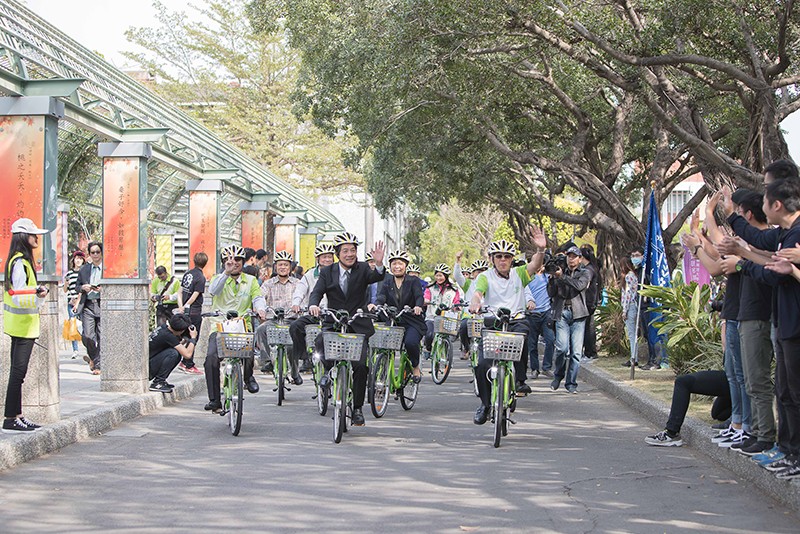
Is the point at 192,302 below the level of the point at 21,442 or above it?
above

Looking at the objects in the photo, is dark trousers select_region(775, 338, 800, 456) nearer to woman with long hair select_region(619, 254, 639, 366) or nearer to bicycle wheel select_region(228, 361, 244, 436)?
bicycle wheel select_region(228, 361, 244, 436)

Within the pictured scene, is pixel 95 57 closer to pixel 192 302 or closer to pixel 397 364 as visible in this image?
pixel 192 302

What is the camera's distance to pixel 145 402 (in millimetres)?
12836

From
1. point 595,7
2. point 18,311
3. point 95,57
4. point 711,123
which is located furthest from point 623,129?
point 18,311

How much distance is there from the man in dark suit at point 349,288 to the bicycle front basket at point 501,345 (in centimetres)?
139

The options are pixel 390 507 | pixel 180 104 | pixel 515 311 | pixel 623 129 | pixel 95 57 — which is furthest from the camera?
pixel 180 104

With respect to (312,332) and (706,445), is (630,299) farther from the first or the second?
(706,445)

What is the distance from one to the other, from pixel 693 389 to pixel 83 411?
19.4ft

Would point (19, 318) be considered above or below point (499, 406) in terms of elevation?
above

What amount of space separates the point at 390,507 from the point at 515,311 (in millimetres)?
4448

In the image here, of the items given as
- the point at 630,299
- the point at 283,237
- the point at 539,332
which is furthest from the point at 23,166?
the point at 283,237

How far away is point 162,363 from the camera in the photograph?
549 inches

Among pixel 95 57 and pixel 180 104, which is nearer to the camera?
pixel 95 57

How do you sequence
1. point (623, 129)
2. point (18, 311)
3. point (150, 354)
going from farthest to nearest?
point (623, 129) → point (150, 354) → point (18, 311)
